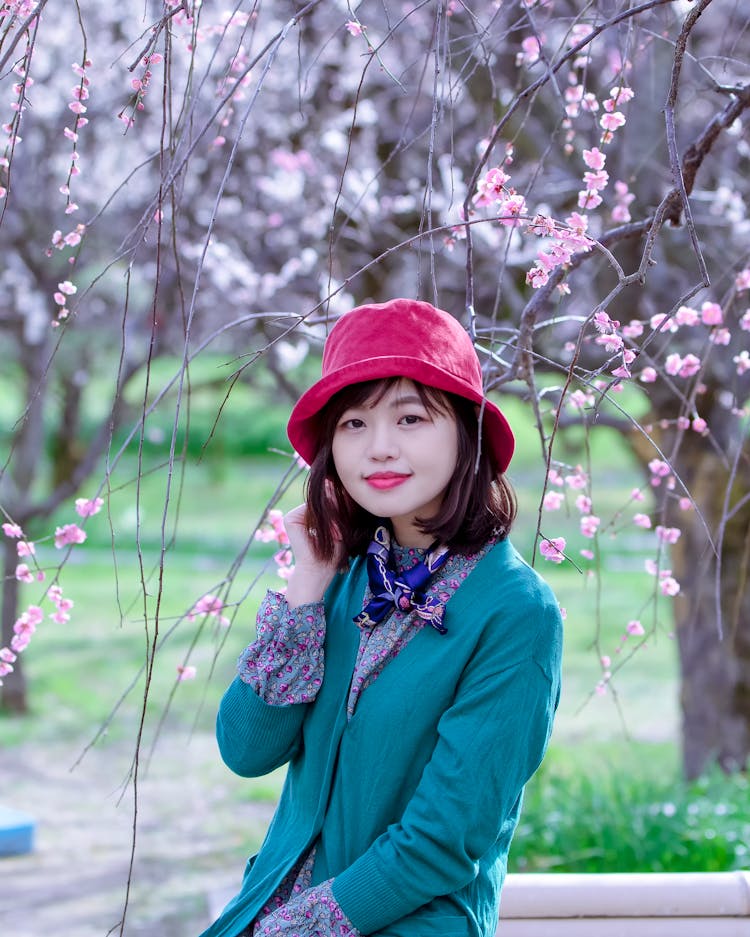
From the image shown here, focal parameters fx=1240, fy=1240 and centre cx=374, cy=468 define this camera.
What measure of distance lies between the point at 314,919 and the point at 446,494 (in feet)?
1.67

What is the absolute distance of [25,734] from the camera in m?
7.05

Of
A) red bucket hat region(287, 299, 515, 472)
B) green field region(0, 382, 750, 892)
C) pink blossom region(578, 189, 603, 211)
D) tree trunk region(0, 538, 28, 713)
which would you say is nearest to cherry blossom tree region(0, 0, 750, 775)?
tree trunk region(0, 538, 28, 713)

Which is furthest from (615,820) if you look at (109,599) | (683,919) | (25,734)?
(109,599)

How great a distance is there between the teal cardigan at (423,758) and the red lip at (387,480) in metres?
0.14

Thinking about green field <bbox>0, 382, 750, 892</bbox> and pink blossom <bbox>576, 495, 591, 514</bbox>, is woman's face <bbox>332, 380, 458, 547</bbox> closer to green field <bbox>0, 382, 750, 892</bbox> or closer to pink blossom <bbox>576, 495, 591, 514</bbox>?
green field <bbox>0, 382, 750, 892</bbox>

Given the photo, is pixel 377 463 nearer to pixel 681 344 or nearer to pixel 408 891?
pixel 408 891

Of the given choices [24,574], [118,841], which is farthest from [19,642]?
[118,841]

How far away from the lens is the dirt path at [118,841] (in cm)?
390

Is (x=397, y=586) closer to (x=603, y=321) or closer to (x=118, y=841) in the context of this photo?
(x=603, y=321)

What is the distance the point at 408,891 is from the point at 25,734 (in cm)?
617

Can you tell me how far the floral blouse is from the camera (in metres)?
1.44

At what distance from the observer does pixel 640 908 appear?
209cm

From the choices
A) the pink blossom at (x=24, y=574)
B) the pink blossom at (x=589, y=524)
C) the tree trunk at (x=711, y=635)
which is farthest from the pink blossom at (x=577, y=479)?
the tree trunk at (x=711, y=635)

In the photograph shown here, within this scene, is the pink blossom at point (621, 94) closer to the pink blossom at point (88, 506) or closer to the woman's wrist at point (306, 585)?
the woman's wrist at point (306, 585)
